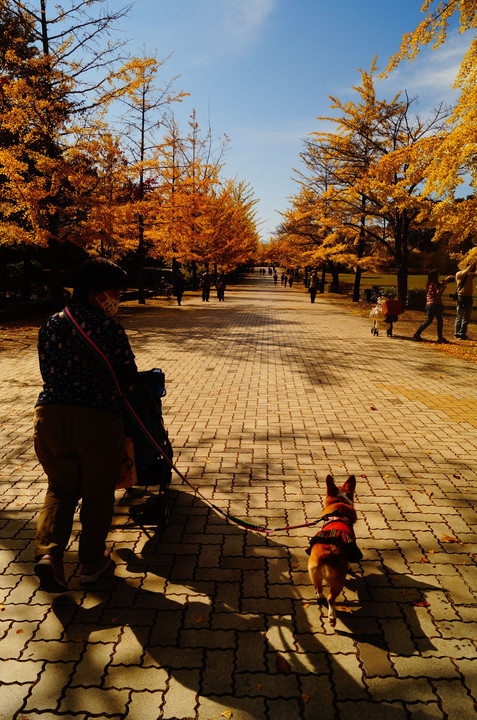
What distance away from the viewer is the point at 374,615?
2.82 m

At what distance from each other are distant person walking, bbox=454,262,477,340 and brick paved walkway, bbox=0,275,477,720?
6.83 metres

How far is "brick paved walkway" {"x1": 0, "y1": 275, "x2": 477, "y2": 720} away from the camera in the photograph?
2.28m

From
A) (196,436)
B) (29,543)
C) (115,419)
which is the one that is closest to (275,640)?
(115,419)

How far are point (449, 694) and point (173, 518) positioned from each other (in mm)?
2340

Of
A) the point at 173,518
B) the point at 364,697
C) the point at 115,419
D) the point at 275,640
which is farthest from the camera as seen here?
the point at 173,518

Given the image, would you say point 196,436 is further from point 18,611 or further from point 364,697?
point 364,697

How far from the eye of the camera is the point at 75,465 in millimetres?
2748

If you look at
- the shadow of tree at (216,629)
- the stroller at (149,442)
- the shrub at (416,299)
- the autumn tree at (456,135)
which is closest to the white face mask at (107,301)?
the stroller at (149,442)

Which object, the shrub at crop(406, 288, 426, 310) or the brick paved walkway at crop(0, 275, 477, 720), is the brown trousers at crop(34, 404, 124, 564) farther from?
the shrub at crop(406, 288, 426, 310)

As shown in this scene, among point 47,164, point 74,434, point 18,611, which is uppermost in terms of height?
point 47,164


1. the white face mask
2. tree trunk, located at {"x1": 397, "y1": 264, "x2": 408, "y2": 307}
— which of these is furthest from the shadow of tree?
tree trunk, located at {"x1": 397, "y1": 264, "x2": 408, "y2": 307}

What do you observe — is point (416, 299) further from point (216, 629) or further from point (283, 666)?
point (283, 666)

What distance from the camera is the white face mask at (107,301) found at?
2.76 m

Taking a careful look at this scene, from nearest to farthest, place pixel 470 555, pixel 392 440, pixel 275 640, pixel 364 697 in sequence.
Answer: pixel 364 697
pixel 275 640
pixel 470 555
pixel 392 440
